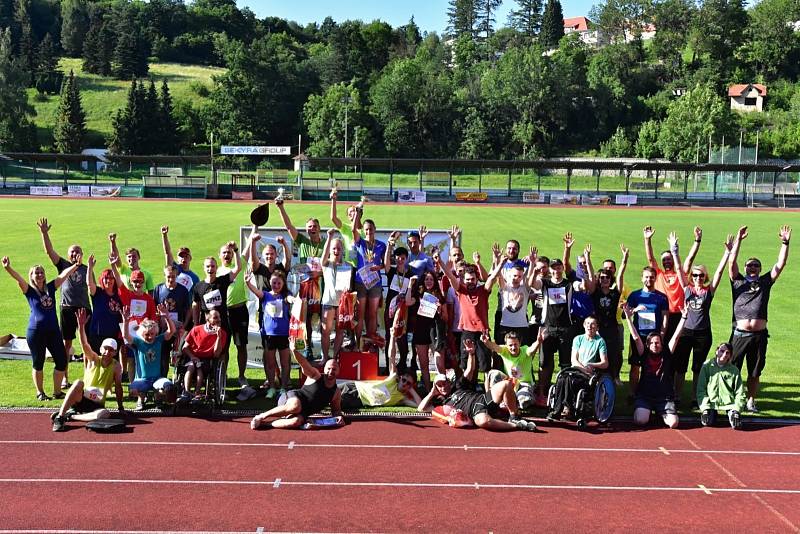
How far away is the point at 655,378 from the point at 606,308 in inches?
41.4

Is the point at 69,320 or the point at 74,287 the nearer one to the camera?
the point at 74,287

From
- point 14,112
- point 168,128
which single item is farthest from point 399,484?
point 14,112

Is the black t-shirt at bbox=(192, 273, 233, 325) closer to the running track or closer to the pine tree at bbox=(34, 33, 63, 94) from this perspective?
the running track

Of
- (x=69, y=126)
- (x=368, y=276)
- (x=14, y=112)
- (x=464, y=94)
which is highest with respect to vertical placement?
(x=464, y=94)

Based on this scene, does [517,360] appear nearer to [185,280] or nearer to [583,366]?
[583,366]

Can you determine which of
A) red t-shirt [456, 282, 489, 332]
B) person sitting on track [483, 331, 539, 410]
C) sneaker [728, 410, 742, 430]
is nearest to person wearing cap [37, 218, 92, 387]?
red t-shirt [456, 282, 489, 332]

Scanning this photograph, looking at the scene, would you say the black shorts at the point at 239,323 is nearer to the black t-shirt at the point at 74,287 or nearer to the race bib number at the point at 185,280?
the race bib number at the point at 185,280

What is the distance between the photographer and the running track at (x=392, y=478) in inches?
242

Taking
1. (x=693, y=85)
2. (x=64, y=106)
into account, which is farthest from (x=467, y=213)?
(x=693, y=85)

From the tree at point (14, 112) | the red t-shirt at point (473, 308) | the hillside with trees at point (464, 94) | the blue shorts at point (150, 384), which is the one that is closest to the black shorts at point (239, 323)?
the blue shorts at point (150, 384)

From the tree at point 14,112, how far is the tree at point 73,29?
50662 millimetres

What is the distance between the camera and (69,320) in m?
9.89

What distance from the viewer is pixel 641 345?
29.5 feet

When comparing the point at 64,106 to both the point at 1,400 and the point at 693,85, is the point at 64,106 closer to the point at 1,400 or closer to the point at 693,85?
the point at 693,85
